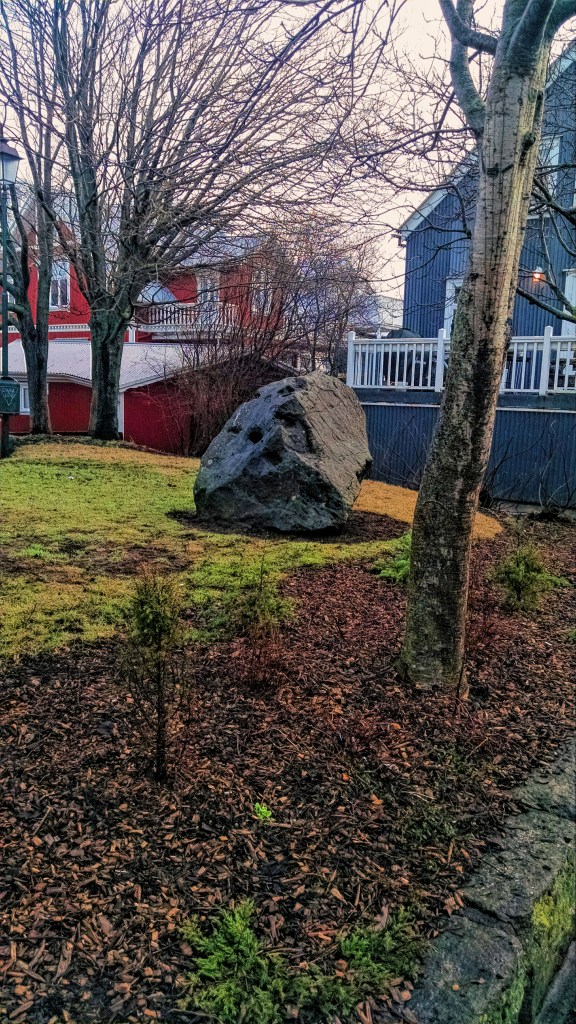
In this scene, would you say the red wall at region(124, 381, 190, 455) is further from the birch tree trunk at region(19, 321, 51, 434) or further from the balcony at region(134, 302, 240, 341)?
the birch tree trunk at region(19, 321, 51, 434)

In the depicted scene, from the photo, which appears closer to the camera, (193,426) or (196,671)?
(196,671)

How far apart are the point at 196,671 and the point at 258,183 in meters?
5.77

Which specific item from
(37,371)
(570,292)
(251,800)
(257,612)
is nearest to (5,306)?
(37,371)

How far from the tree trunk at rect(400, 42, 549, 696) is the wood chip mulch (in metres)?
0.33

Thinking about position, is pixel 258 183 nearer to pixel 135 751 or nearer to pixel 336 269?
pixel 135 751

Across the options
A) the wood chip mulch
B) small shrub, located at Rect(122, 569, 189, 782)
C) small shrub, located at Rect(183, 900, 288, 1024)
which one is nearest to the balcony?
the wood chip mulch

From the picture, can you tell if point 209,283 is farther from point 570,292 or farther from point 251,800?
point 251,800

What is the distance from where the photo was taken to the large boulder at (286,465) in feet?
22.4

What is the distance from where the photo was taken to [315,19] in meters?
3.23

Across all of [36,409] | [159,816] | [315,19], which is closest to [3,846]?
[159,816]

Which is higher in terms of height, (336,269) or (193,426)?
(336,269)

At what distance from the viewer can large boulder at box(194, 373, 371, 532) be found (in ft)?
22.4

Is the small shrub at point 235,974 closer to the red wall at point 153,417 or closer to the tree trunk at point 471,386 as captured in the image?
the tree trunk at point 471,386

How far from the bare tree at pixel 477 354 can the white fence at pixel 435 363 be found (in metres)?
8.10
